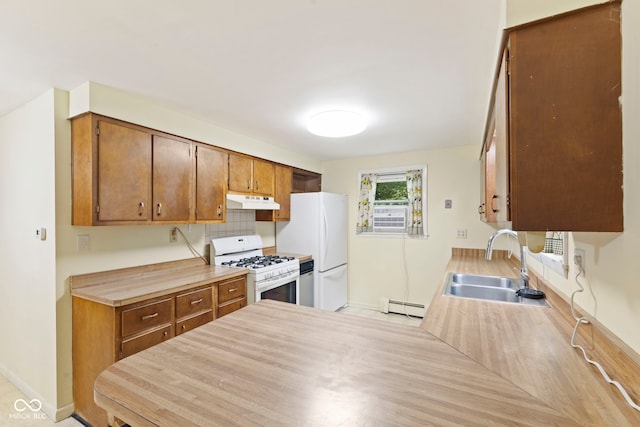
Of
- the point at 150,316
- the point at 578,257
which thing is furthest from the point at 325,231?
the point at 578,257

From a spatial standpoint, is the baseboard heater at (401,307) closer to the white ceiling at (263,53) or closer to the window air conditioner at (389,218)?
the window air conditioner at (389,218)

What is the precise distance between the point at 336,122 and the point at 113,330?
214 cm

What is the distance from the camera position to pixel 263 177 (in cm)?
352

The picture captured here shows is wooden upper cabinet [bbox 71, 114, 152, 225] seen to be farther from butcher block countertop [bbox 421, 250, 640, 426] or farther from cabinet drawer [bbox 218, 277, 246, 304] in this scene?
butcher block countertop [bbox 421, 250, 640, 426]

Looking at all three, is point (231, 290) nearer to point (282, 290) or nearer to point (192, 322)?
point (192, 322)

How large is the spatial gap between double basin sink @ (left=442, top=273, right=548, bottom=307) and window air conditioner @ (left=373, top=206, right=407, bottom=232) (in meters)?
1.57

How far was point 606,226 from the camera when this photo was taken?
0.92 metres

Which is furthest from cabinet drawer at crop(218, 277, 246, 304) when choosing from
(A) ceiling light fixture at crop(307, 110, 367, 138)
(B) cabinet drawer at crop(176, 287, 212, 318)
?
(A) ceiling light fixture at crop(307, 110, 367, 138)

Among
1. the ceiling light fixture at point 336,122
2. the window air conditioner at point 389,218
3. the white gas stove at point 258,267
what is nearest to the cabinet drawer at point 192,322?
the white gas stove at point 258,267

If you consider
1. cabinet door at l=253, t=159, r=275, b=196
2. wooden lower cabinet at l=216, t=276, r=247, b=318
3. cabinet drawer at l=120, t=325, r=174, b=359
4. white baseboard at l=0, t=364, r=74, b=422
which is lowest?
white baseboard at l=0, t=364, r=74, b=422

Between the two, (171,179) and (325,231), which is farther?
(325,231)

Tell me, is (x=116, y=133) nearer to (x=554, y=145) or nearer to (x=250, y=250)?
(x=250, y=250)

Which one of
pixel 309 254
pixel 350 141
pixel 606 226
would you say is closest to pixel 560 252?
pixel 606 226

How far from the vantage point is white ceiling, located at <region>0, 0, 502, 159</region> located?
4.28 feet
